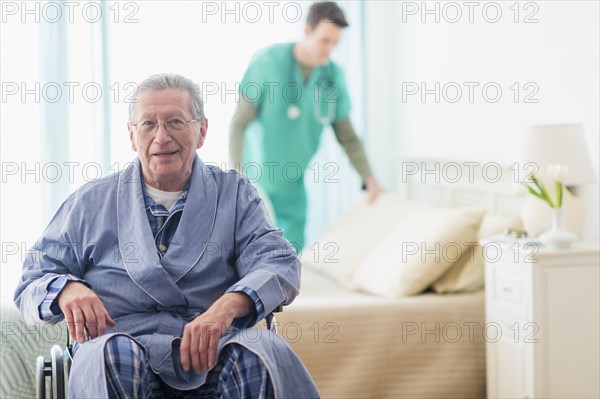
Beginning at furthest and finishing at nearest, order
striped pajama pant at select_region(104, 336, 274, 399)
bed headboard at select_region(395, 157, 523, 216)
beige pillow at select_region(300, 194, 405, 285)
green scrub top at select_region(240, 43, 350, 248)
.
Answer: green scrub top at select_region(240, 43, 350, 248), beige pillow at select_region(300, 194, 405, 285), bed headboard at select_region(395, 157, 523, 216), striped pajama pant at select_region(104, 336, 274, 399)

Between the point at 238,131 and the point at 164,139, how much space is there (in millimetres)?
1591

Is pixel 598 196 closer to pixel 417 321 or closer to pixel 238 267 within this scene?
pixel 417 321

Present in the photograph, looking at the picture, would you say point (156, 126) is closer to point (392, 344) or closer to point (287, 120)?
point (392, 344)

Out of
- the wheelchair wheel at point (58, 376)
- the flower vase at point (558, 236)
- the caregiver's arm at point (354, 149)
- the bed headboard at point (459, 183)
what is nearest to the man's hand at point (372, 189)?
the caregiver's arm at point (354, 149)

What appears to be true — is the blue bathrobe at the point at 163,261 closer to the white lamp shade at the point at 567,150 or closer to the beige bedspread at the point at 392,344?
the beige bedspread at the point at 392,344

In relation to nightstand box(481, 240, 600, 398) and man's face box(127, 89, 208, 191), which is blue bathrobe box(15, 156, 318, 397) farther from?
nightstand box(481, 240, 600, 398)

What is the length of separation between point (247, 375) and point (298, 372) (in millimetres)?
104

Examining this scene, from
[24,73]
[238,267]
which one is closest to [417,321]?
[238,267]

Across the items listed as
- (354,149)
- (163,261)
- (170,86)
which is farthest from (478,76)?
(163,261)

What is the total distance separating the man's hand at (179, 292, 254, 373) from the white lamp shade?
135cm

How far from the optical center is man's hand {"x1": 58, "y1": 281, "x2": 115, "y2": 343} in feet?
5.49

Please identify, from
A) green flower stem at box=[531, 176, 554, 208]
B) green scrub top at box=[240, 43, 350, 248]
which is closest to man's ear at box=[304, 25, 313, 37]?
green scrub top at box=[240, 43, 350, 248]

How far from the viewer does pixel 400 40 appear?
426cm

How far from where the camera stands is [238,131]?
3.48 meters
